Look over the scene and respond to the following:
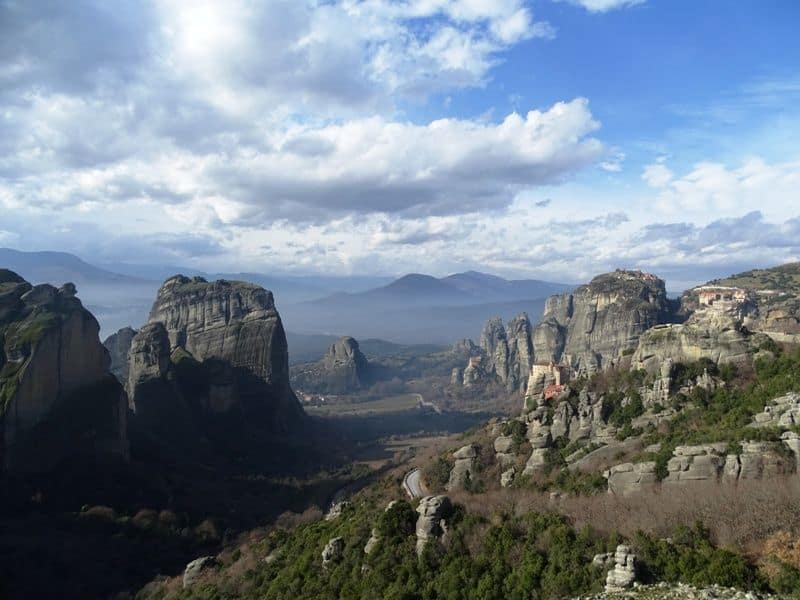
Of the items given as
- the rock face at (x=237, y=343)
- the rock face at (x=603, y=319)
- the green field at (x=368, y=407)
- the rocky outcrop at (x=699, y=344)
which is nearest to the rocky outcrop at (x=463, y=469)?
the rocky outcrop at (x=699, y=344)

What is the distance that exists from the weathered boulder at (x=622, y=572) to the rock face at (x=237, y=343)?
8193cm

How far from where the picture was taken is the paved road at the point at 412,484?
160ft

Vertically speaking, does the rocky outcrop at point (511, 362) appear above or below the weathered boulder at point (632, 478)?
below

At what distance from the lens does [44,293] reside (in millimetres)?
68938

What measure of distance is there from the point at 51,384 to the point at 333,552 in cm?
4428

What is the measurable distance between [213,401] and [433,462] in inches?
A: 2093

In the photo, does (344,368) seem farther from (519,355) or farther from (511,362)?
(519,355)

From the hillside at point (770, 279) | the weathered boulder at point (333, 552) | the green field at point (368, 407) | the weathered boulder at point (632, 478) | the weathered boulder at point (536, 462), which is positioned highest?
the hillside at point (770, 279)

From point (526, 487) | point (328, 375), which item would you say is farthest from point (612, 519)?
point (328, 375)

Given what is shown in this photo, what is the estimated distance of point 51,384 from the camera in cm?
6438

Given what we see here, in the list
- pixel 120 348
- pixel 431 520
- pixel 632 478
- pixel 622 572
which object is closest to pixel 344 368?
pixel 120 348

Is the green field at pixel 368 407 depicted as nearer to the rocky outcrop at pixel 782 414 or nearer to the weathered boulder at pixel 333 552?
the weathered boulder at pixel 333 552

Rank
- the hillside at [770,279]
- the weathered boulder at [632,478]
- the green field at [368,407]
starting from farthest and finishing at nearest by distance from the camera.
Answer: the green field at [368,407], the hillside at [770,279], the weathered boulder at [632,478]

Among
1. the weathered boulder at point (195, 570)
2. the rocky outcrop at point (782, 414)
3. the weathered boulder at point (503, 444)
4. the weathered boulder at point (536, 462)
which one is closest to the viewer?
the rocky outcrop at point (782, 414)
